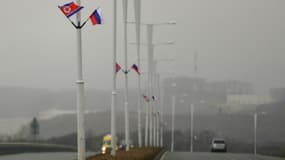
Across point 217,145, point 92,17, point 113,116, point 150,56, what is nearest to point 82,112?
point 92,17

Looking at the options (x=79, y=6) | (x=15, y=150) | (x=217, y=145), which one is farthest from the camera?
(x=217, y=145)

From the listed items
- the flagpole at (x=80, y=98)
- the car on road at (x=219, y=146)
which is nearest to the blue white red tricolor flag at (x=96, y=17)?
the flagpole at (x=80, y=98)

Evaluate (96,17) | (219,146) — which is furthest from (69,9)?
(219,146)

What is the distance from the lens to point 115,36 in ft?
118

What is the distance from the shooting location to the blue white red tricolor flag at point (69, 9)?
858 inches

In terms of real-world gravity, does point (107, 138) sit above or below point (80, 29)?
below

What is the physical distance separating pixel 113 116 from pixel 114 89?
144 centimetres

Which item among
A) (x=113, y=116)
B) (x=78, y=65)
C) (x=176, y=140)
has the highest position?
(x=78, y=65)

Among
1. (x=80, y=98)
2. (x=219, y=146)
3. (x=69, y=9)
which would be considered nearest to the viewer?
(x=69, y=9)

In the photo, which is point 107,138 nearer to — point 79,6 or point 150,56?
point 150,56

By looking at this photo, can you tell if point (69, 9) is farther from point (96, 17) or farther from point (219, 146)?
point (219, 146)

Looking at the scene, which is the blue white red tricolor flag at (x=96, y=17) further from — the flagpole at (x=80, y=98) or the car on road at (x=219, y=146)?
the car on road at (x=219, y=146)

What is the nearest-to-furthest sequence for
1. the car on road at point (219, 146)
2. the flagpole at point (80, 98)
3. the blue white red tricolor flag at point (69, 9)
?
the blue white red tricolor flag at point (69, 9)
the flagpole at point (80, 98)
the car on road at point (219, 146)

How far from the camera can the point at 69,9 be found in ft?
71.7
